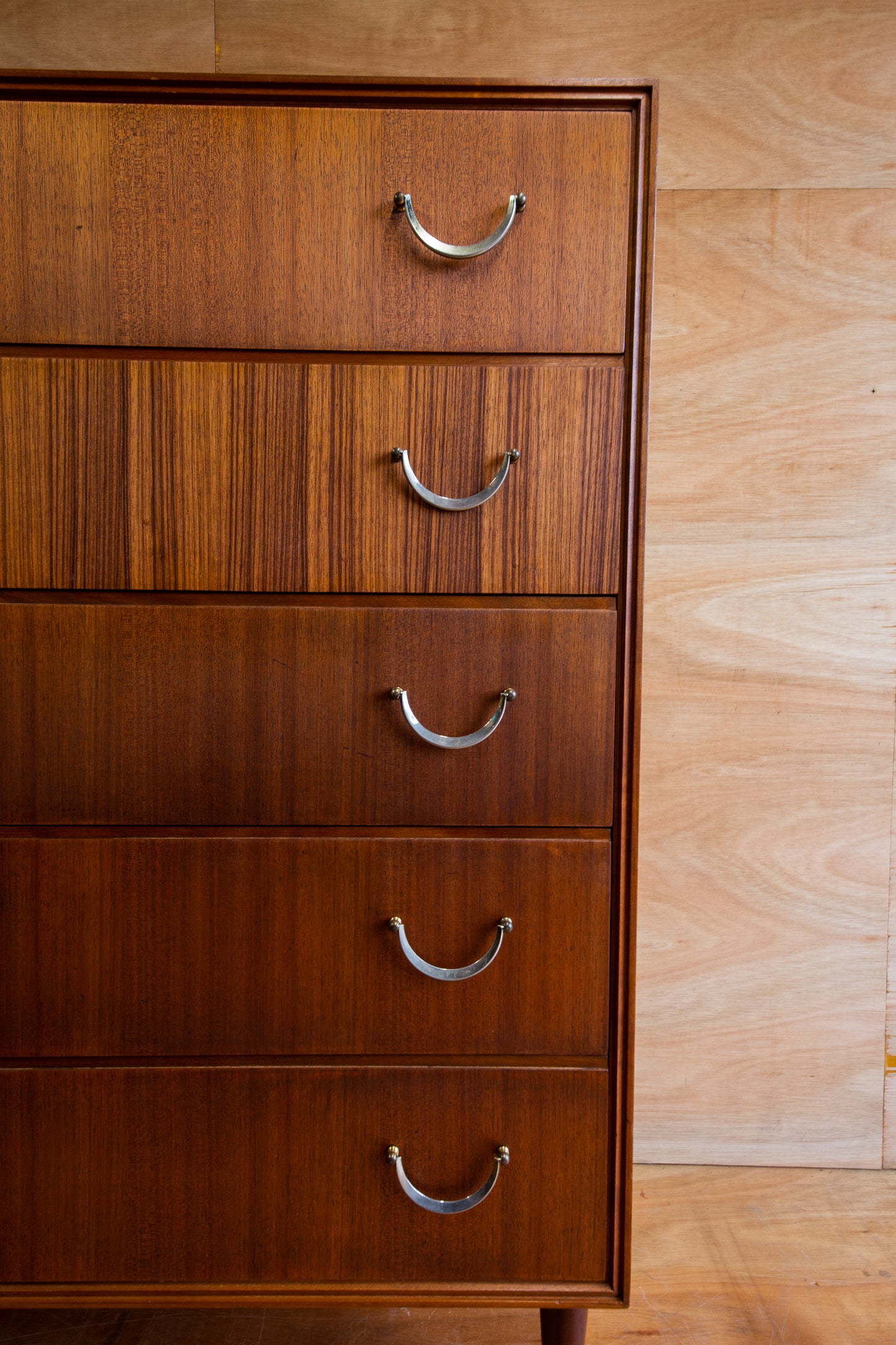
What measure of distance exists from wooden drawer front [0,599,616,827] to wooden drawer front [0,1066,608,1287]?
0.82 ft

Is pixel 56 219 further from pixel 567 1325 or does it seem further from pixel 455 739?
pixel 567 1325

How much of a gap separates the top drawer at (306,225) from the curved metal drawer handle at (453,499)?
0.10 meters

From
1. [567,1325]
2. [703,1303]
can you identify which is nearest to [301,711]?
[567,1325]

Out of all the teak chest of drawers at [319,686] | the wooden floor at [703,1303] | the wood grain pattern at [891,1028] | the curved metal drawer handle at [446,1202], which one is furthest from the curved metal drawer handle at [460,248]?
the wooden floor at [703,1303]

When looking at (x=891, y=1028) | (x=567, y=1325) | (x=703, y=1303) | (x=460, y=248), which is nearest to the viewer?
(x=460, y=248)

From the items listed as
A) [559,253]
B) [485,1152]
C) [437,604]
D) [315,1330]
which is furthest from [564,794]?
[315,1330]

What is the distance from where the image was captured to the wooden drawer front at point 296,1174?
2.77 feet

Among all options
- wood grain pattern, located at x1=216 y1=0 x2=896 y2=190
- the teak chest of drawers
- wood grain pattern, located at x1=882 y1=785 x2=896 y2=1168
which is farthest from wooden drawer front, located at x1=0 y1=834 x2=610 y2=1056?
wood grain pattern, located at x1=216 y1=0 x2=896 y2=190

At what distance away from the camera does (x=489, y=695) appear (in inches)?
32.8

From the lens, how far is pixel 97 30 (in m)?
1.22

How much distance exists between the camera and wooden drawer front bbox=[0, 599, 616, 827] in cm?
82

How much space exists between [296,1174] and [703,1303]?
0.56m

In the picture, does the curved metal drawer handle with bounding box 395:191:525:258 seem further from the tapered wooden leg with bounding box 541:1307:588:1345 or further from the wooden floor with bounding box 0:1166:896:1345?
the wooden floor with bounding box 0:1166:896:1345

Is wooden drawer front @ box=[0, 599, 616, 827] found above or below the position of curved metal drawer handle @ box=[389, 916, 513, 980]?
above
